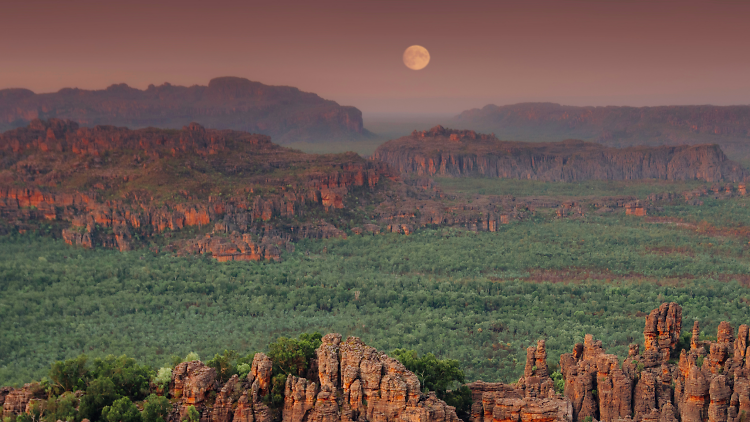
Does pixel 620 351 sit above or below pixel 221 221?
below

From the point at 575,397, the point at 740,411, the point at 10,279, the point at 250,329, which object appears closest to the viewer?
the point at 740,411

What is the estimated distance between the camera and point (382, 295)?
91.8 meters

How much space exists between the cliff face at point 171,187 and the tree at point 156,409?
77.7m

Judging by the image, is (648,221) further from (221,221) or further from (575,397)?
(575,397)

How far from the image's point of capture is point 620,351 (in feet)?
213

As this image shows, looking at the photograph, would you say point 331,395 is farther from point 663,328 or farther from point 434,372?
point 663,328

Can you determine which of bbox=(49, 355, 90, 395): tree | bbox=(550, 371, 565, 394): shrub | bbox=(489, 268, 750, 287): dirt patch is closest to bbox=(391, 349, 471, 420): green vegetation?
bbox=(550, 371, 565, 394): shrub

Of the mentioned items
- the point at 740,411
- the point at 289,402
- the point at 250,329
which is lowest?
the point at 250,329

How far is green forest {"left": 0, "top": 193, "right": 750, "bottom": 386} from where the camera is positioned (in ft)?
228

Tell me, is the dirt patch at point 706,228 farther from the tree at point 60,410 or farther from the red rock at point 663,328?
the tree at point 60,410

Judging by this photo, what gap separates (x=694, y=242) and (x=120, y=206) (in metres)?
122

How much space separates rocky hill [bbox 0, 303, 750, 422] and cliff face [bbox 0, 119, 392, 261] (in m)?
74.6

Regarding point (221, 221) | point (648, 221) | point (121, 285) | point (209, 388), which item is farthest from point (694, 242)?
point (209, 388)

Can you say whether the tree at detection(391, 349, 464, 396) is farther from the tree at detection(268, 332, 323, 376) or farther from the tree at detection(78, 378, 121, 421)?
the tree at detection(78, 378, 121, 421)
